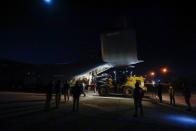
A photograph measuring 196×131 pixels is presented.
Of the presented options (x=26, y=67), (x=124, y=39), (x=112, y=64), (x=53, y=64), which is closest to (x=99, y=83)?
(x=112, y=64)

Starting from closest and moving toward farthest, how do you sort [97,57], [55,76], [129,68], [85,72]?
1. [129,68]
2. [85,72]
3. [97,57]
4. [55,76]

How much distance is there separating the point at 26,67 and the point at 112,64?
59.8 ft

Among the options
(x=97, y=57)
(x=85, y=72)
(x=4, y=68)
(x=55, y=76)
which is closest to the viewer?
(x=85, y=72)

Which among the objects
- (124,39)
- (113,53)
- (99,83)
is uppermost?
(124,39)

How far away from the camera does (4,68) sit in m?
34.3

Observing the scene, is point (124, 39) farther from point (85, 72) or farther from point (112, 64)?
point (85, 72)

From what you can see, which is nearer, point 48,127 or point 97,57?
point 48,127

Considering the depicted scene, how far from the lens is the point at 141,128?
759 centimetres

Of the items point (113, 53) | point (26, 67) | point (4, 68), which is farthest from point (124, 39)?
point (4, 68)

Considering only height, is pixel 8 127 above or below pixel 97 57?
below

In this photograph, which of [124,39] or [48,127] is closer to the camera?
[48,127]

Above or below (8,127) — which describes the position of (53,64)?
above

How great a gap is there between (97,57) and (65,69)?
6218 mm

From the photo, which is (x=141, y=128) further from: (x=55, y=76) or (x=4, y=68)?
(x=4, y=68)
